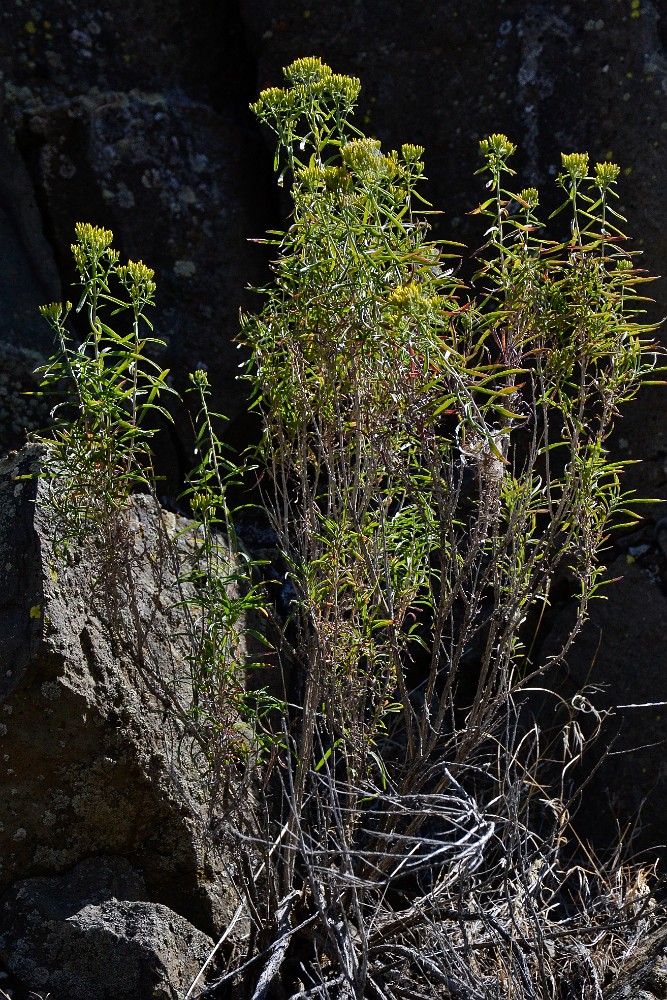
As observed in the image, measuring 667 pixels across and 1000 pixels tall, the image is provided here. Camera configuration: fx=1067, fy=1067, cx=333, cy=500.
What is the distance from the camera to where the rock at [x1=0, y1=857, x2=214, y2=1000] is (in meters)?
2.51

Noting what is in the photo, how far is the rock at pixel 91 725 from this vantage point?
262cm

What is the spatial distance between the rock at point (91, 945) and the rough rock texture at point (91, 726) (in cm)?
5

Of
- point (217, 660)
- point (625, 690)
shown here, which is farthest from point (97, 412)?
point (625, 690)

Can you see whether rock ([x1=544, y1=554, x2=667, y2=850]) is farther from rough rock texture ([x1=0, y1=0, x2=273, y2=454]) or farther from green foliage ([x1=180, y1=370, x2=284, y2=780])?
rough rock texture ([x1=0, y1=0, x2=273, y2=454])

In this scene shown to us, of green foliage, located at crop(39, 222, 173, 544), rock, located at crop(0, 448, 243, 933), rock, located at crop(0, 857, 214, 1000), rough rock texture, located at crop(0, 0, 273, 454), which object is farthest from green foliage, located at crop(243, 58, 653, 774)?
rough rock texture, located at crop(0, 0, 273, 454)

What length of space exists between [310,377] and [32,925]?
148 cm

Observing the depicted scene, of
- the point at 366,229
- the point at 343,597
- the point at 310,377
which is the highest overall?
the point at 366,229

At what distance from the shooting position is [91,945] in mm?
2527

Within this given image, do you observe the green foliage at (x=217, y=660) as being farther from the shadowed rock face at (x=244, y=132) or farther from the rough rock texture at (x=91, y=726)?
the shadowed rock face at (x=244, y=132)

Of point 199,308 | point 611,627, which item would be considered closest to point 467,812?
point 611,627

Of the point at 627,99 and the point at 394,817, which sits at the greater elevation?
the point at 627,99

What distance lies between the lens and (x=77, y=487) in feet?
8.09

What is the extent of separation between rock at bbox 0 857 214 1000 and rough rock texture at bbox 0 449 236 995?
0.05 metres

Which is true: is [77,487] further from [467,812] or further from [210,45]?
[210,45]
